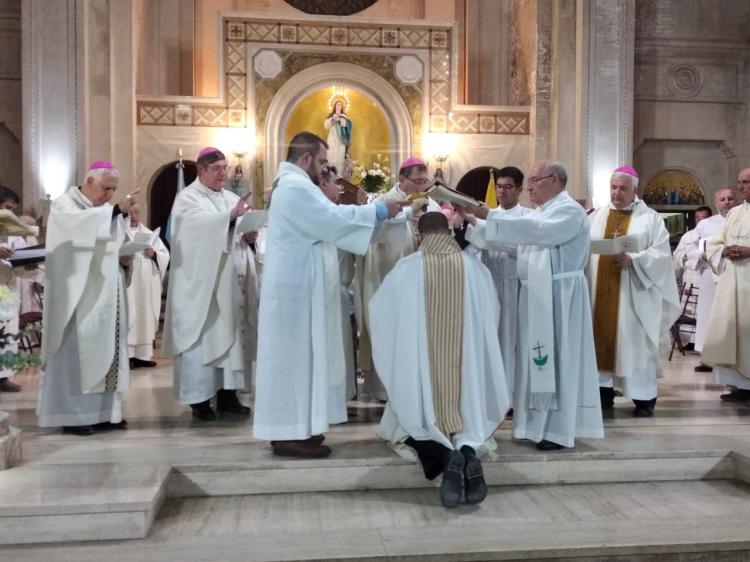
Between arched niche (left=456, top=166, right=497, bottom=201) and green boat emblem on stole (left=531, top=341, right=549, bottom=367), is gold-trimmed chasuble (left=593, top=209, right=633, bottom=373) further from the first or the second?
arched niche (left=456, top=166, right=497, bottom=201)

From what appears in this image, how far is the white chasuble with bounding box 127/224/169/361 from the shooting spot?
8.83 meters

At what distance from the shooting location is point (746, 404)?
21.3 feet

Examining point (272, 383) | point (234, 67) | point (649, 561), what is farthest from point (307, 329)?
point (234, 67)

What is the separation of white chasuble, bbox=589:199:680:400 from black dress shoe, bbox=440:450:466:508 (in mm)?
2167

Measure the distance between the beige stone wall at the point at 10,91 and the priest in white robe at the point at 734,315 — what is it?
10.6m

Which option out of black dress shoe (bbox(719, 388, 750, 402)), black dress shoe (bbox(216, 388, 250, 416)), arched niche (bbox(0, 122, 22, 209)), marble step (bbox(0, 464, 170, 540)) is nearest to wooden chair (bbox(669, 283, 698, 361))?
black dress shoe (bbox(719, 388, 750, 402))

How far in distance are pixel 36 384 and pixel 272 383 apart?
406 centimetres

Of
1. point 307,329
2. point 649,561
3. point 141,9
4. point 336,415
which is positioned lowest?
point 649,561

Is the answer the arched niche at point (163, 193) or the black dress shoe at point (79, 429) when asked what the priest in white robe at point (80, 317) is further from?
the arched niche at point (163, 193)

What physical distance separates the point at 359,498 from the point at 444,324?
104 centimetres

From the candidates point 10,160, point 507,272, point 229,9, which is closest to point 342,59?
point 229,9

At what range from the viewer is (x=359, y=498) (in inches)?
176

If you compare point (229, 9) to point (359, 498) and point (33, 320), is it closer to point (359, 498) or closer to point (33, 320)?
point (33, 320)

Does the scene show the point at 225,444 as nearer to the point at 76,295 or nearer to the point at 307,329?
the point at 307,329
